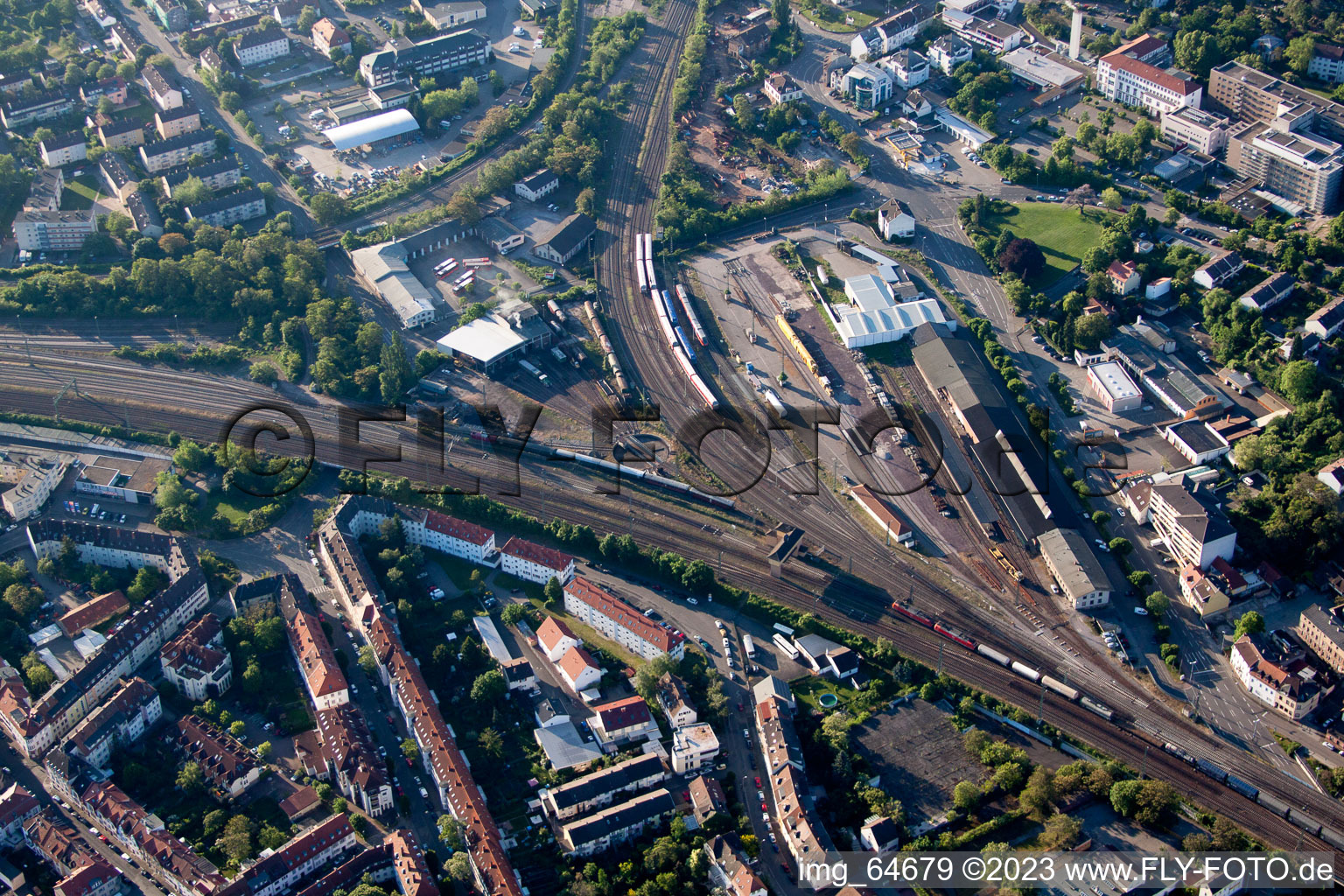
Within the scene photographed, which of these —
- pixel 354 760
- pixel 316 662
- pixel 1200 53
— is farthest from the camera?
pixel 1200 53

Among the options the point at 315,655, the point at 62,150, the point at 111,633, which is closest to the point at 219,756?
the point at 315,655

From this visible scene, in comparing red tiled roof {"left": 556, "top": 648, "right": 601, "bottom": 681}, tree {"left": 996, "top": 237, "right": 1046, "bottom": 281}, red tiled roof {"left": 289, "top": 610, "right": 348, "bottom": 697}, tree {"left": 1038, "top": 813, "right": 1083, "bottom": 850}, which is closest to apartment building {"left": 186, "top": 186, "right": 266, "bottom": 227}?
red tiled roof {"left": 289, "top": 610, "right": 348, "bottom": 697}

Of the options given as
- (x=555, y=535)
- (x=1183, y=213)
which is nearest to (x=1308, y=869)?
(x=555, y=535)

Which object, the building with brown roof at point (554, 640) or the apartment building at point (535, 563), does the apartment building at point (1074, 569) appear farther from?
the apartment building at point (535, 563)

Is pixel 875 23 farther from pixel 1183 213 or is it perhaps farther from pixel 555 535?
pixel 555 535

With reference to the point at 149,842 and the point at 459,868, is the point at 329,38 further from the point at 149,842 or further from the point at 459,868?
the point at 459,868

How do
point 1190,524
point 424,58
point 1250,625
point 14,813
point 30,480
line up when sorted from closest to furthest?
point 14,813
point 1250,625
point 1190,524
point 30,480
point 424,58

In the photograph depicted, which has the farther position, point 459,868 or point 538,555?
point 538,555
